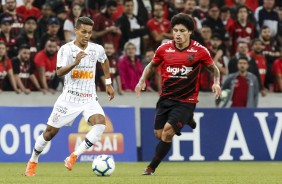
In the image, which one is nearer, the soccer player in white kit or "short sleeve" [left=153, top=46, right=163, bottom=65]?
the soccer player in white kit

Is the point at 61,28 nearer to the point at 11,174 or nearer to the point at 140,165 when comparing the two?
the point at 140,165

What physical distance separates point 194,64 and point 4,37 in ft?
27.2

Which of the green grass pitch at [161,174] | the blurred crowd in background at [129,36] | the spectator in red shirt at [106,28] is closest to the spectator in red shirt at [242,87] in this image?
the blurred crowd in background at [129,36]

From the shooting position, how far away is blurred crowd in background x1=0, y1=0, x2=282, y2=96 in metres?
20.9

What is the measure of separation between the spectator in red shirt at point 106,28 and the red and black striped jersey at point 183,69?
830cm

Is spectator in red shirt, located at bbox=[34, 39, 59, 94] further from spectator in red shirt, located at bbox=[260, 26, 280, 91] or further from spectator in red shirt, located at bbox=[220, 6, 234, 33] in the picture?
spectator in red shirt, located at bbox=[260, 26, 280, 91]

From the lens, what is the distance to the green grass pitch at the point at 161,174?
41.8ft

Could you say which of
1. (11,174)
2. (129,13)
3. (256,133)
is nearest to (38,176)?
(11,174)

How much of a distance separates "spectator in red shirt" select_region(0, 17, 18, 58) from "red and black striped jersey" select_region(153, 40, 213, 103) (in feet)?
25.8

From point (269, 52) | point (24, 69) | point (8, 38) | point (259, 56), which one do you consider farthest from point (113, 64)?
point (269, 52)

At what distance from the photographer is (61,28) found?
2197cm

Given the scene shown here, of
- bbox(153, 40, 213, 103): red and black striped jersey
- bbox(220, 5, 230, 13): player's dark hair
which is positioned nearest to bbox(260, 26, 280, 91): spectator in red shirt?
bbox(220, 5, 230, 13): player's dark hair

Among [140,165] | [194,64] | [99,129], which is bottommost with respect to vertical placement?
[140,165]

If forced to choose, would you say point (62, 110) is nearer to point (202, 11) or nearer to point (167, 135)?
point (167, 135)
